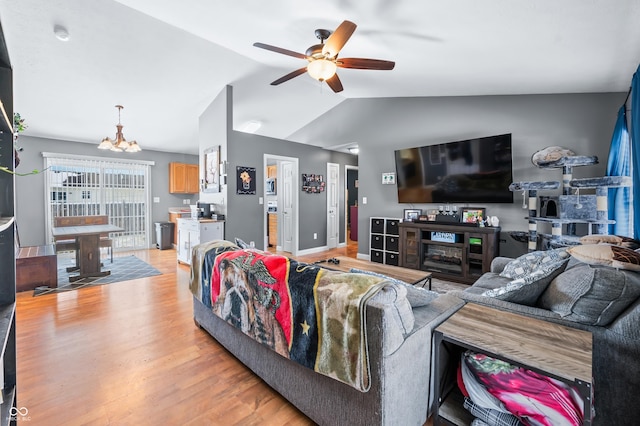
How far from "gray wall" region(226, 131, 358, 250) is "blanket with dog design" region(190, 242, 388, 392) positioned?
2901 millimetres

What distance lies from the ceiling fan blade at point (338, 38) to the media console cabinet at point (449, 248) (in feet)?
9.49

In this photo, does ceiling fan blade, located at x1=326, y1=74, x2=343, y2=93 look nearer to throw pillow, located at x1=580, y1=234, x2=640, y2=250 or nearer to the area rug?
throw pillow, located at x1=580, y1=234, x2=640, y2=250

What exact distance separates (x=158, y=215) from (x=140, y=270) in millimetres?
2640

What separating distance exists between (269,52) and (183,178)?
462cm

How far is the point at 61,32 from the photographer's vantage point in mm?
2807

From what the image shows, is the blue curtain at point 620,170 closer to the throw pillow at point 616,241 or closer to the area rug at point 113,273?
the throw pillow at point 616,241

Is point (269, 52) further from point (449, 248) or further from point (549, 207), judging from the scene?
point (549, 207)

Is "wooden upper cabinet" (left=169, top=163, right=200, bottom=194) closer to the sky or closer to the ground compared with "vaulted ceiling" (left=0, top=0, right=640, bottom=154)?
closer to the ground

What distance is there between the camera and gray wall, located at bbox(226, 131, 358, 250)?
480 centimetres

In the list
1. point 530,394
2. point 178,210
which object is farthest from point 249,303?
point 178,210

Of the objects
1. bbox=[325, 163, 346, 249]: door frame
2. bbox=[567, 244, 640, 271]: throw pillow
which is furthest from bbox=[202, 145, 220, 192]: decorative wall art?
bbox=[567, 244, 640, 271]: throw pillow

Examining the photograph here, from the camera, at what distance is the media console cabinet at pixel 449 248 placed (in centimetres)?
382

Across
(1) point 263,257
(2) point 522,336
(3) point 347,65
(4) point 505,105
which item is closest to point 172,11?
(3) point 347,65

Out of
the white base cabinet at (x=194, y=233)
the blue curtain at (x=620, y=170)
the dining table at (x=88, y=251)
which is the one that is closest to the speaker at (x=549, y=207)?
the blue curtain at (x=620, y=170)
